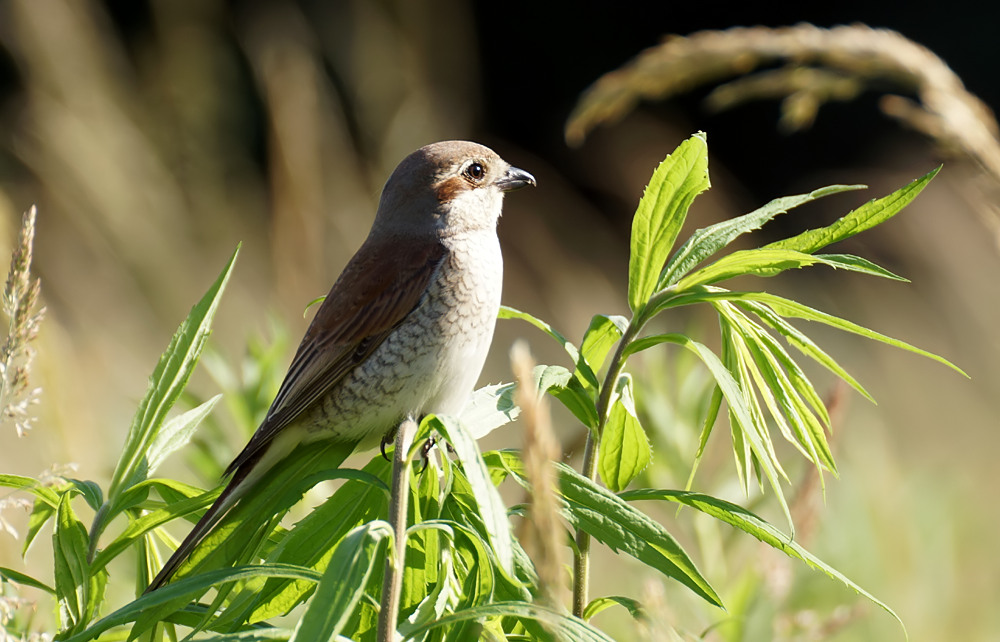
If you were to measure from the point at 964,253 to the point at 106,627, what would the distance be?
3662 mm

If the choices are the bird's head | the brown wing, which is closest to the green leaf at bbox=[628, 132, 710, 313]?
the brown wing

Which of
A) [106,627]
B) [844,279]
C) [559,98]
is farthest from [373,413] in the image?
[559,98]

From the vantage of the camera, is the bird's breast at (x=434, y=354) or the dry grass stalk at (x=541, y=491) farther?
the bird's breast at (x=434, y=354)

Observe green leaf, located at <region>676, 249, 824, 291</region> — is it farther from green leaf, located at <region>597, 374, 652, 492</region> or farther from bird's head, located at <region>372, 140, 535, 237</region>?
bird's head, located at <region>372, 140, 535, 237</region>

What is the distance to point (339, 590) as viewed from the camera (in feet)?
2.49

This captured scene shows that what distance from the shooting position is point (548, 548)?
58 cm

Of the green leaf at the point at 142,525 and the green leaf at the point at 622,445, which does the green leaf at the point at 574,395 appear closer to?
the green leaf at the point at 622,445

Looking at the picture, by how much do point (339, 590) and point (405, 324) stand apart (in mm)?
1044

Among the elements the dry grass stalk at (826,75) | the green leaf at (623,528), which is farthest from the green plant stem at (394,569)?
the dry grass stalk at (826,75)

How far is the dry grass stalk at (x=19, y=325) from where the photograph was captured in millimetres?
935

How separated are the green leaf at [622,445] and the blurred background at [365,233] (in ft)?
0.99

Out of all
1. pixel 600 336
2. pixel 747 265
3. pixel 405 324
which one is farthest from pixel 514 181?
pixel 747 265

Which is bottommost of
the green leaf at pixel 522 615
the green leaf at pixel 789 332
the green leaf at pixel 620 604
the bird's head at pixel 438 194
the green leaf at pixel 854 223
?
the green leaf at pixel 620 604

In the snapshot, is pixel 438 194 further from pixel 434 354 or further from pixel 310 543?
pixel 310 543
